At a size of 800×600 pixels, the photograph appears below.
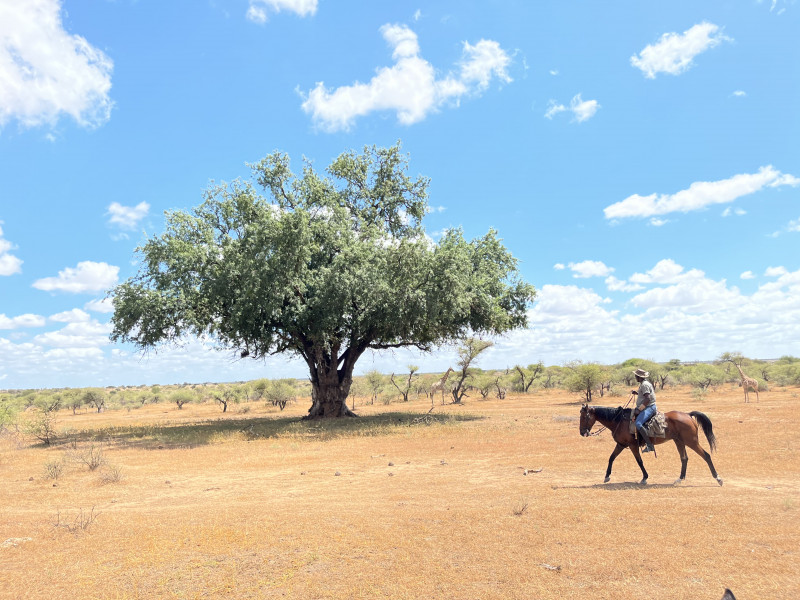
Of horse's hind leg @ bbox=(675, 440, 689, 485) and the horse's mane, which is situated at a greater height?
the horse's mane

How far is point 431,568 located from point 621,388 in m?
51.5

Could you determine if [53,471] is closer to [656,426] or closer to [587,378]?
[656,426]

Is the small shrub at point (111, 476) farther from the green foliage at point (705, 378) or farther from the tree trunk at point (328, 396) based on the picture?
the green foliage at point (705, 378)

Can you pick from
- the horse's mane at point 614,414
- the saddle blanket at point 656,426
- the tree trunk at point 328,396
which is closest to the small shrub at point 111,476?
the horse's mane at point 614,414

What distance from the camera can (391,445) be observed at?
19812 millimetres

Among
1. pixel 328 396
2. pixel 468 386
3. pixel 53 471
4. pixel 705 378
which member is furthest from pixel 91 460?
pixel 705 378

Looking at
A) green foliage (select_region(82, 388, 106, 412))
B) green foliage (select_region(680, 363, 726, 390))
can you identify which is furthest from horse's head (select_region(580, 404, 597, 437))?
green foliage (select_region(82, 388, 106, 412))

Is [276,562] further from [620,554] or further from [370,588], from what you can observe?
[620,554]

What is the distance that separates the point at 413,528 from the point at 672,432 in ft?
22.3

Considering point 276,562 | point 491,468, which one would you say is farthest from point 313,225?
point 276,562

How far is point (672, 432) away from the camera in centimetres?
1122

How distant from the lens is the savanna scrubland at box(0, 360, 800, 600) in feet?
20.1

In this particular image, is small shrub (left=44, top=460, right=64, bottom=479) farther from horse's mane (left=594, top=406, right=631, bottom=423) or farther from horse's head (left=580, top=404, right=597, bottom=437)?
horse's mane (left=594, top=406, right=631, bottom=423)

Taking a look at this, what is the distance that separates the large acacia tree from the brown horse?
12702 mm
